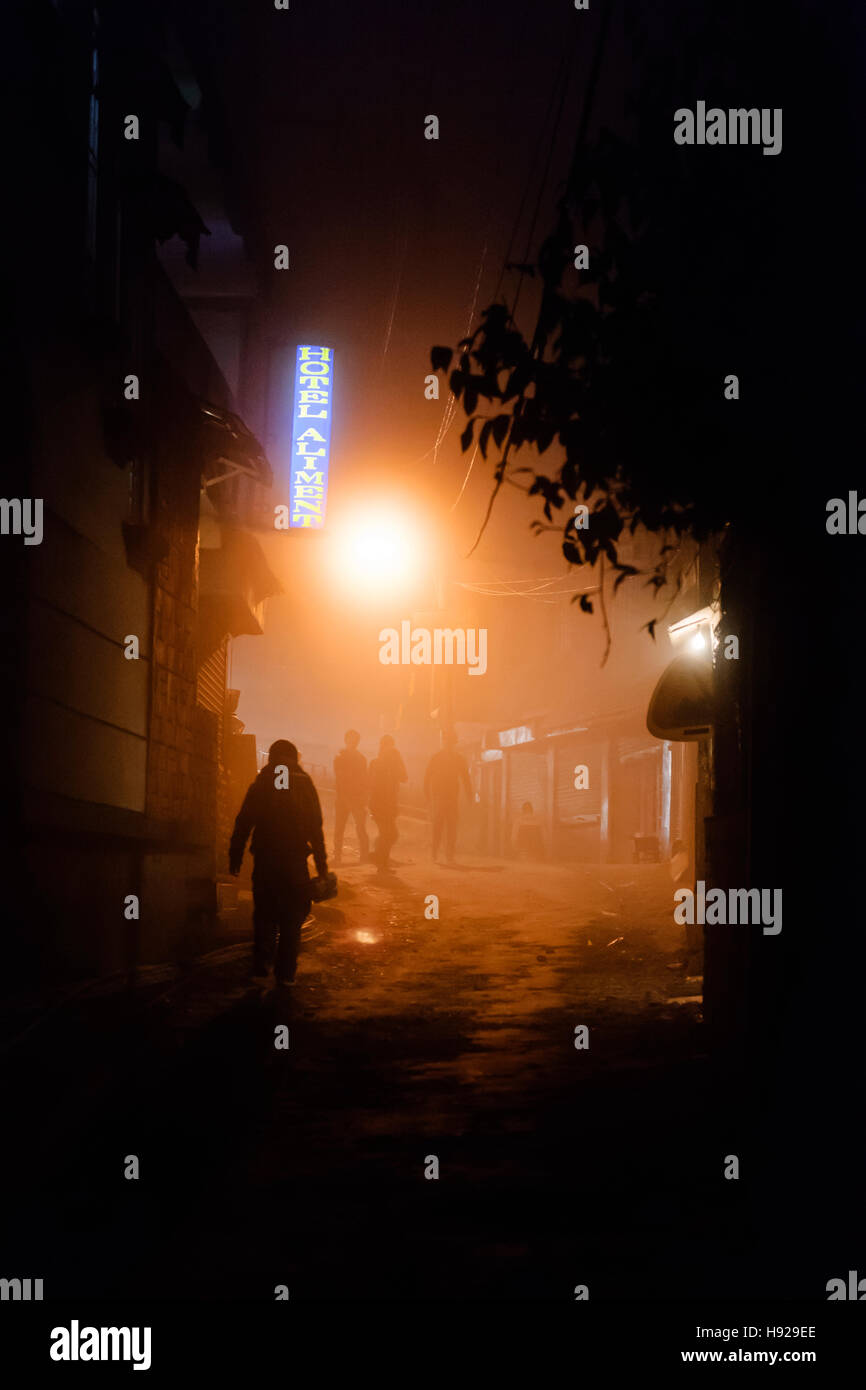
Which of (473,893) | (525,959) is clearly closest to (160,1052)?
(525,959)

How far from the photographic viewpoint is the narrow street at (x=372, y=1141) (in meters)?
4.25

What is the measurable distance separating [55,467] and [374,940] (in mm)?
7427

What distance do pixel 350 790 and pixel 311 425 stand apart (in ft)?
24.9

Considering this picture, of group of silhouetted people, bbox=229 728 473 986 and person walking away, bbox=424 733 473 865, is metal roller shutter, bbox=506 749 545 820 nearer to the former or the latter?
person walking away, bbox=424 733 473 865

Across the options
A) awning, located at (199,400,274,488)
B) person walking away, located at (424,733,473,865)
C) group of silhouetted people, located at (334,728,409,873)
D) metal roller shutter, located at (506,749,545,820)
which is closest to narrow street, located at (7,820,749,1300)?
awning, located at (199,400,274,488)

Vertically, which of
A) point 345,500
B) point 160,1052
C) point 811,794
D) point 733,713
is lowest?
point 160,1052

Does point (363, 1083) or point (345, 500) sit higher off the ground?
point (345, 500)

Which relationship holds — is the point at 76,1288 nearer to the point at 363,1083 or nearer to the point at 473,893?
the point at 363,1083

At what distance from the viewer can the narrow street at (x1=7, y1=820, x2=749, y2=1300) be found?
14.0ft

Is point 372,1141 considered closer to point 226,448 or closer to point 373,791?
point 226,448

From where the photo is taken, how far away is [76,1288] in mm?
4102

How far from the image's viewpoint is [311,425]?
72.1 feet

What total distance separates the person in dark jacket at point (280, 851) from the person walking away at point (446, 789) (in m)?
12.8

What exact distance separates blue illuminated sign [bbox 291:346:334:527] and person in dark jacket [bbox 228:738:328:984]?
12522 millimetres
